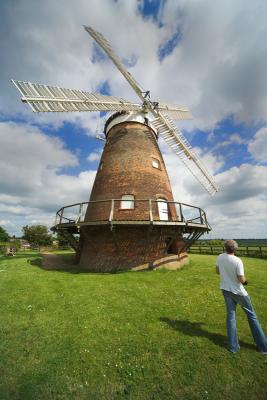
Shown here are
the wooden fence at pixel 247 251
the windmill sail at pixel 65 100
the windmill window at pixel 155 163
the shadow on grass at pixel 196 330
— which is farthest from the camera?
the wooden fence at pixel 247 251

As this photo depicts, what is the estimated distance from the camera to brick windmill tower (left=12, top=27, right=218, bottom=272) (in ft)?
35.3

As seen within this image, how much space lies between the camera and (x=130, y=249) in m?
10.8

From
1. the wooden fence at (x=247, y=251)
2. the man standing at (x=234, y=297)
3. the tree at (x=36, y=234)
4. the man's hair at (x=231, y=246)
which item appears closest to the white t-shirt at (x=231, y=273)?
the man standing at (x=234, y=297)

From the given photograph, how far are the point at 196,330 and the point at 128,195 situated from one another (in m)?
7.37

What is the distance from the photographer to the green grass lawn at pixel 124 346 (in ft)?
11.8

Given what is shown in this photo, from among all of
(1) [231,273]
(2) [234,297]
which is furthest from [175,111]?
(2) [234,297]

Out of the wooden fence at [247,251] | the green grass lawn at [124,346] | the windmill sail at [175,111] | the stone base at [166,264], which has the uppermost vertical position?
the windmill sail at [175,111]

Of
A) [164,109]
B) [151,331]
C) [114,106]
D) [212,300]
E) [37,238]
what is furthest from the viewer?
[37,238]

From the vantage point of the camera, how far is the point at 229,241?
4.56 metres

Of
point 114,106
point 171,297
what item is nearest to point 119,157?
point 114,106

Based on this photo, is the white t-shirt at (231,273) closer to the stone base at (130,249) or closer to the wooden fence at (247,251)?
the stone base at (130,249)

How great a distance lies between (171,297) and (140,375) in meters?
3.58

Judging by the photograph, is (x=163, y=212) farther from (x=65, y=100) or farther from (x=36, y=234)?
(x=36, y=234)

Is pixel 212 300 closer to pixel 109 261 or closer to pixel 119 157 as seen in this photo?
pixel 109 261
